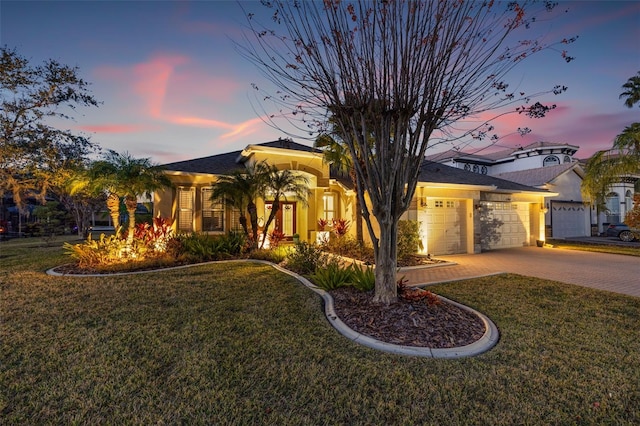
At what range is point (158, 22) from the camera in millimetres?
7531

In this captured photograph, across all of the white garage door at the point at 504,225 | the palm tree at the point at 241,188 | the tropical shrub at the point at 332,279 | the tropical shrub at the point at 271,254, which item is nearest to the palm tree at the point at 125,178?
the palm tree at the point at 241,188

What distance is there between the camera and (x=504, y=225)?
16141mm

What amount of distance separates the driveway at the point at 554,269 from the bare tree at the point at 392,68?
4.52 m

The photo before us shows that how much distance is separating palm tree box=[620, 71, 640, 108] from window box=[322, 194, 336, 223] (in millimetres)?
18299

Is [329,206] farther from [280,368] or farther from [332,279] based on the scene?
[280,368]

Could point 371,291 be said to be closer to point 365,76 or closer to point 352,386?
point 352,386

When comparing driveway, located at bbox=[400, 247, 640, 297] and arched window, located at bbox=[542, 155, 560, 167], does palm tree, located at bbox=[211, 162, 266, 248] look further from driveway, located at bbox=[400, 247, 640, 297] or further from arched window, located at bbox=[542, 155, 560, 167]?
arched window, located at bbox=[542, 155, 560, 167]

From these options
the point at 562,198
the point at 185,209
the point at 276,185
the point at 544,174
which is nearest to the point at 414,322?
the point at 276,185

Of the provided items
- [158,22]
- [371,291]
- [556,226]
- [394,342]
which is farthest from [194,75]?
[556,226]

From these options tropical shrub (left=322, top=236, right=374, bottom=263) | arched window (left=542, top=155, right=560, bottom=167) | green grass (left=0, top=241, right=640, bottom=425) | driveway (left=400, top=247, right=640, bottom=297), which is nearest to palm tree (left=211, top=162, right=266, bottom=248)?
tropical shrub (left=322, top=236, right=374, bottom=263)

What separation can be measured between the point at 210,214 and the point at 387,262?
10737 mm

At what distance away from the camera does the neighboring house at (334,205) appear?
13.1 m

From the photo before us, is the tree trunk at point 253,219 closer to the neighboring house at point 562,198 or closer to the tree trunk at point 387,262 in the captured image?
the tree trunk at point 387,262

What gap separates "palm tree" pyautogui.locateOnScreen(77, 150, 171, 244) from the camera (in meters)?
10.5
